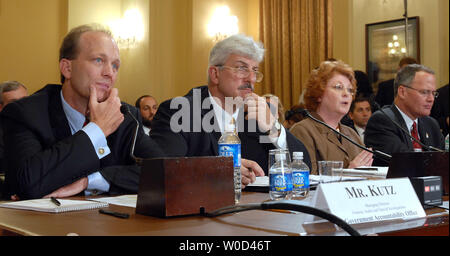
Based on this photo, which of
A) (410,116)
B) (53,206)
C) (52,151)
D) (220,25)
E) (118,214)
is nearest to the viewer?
(118,214)

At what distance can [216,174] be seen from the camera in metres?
1.30

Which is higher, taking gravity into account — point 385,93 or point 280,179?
point 385,93

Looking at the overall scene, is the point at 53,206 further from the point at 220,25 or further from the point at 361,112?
the point at 220,25

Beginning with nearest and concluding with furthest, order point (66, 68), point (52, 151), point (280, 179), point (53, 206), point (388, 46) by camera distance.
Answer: point (53, 206) → point (280, 179) → point (52, 151) → point (66, 68) → point (388, 46)

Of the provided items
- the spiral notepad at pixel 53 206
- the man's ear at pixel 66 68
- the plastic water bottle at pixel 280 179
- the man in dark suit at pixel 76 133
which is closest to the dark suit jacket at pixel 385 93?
the man in dark suit at pixel 76 133

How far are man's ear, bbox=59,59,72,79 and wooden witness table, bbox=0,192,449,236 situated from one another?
0.96m

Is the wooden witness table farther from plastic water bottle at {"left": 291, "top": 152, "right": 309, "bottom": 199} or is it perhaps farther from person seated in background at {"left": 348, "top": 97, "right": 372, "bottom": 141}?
person seated in background at {"left": 348, "top": 97, "right": 372, "bottom": 141}

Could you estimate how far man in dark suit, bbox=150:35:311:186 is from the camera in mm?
2395

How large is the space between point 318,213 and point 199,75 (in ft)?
18.5

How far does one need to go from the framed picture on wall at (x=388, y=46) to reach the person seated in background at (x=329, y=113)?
292 centimetres

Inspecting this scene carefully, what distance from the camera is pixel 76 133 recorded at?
1.83m

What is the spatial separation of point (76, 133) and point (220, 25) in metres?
4.87

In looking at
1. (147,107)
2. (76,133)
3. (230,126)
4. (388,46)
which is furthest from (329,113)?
(147,107)

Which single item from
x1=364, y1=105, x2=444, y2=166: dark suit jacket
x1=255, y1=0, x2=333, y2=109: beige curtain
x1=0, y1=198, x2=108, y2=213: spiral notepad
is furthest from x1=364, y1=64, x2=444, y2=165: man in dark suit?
x1=255, y1=0, x2=333, y2=109: beige curtain
